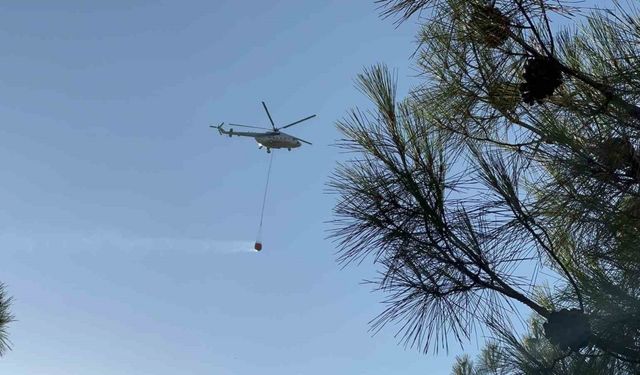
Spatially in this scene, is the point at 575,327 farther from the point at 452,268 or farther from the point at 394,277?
the point at 394,277

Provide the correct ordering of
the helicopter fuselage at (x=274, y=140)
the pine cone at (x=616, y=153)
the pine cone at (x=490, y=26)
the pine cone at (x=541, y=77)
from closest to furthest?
the pine cone at (x=616, y=153) → the pine cone at (x=541, y=77) → the pine cone at (x=490, y=26) → the helicopter fuselage at (x=274, y=140)

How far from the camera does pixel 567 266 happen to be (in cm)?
329

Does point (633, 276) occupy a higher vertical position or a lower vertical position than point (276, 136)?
lower

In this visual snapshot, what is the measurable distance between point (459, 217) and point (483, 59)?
2.62 feet

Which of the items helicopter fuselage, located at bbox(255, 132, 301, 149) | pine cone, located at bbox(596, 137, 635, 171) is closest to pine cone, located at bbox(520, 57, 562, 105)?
pine cone, located at bbox(596, 137, 635, 171)

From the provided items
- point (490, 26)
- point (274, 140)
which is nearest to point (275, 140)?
point (274, 140)

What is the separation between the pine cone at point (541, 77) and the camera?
9.52 feet

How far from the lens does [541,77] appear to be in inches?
114

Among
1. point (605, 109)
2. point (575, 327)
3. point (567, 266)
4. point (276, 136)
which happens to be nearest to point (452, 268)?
point (567, 266)

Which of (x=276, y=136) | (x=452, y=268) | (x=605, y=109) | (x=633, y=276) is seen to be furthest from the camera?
(x=276, y=136)

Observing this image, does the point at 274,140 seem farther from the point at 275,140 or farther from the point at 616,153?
the point at 616,153

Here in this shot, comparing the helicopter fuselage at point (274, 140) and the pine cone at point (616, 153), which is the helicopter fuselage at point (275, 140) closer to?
the helicopter fuselage at point (274, 140)

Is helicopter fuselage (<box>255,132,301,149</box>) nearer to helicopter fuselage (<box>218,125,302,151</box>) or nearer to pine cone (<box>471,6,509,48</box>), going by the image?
helicopter fuselage (<box>218,125,302,151</box>)

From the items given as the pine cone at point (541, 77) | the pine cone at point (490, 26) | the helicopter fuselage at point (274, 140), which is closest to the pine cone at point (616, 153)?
the pine cone at point (541, 77)
